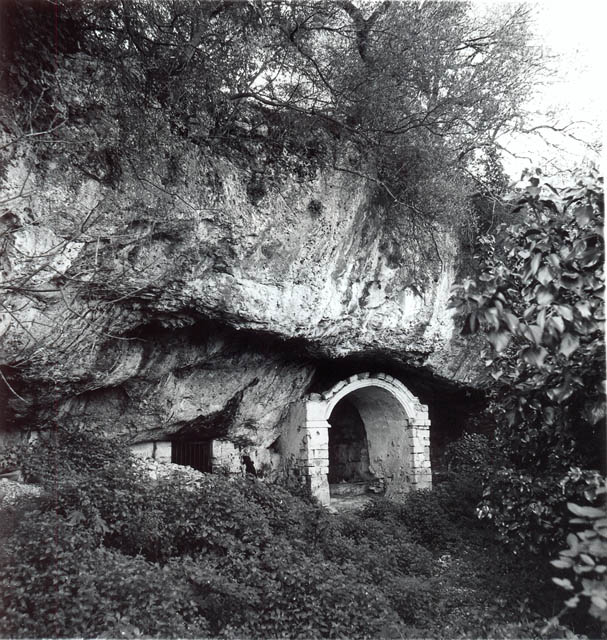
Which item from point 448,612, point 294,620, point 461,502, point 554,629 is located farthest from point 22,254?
point 461,502

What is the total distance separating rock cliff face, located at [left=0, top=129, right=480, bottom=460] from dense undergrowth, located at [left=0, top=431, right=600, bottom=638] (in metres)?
1.21

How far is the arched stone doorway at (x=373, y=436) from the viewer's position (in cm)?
956

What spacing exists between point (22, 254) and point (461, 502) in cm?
758

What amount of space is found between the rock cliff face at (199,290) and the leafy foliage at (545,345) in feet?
11.6

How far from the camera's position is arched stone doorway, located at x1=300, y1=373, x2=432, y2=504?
31.4 feet

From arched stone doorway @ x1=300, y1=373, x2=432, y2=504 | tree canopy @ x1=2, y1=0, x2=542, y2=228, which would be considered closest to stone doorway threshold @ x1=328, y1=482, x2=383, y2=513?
arched stone doorway @ x1=300, y1=373, x2=432, y2=504

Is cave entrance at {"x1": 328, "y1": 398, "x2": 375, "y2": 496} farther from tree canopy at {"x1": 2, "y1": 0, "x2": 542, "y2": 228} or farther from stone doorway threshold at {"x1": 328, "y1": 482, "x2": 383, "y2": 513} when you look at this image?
tree canopy at {"x1": 2, "y1": 0, "x2": 542, "y2": 228}

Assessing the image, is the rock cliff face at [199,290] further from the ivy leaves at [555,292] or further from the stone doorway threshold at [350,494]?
the ivy leaves at [555,292]

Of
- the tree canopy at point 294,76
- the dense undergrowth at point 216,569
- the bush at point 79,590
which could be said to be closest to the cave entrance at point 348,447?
the dense undergrowth at point 216,569

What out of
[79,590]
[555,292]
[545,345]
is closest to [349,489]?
[79,590]

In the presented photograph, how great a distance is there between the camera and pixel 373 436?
11.6m

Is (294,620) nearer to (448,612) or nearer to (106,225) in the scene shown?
(448,612)

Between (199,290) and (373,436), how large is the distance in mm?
5983

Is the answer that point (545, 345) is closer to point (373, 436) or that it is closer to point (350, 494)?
point (350, 494)
